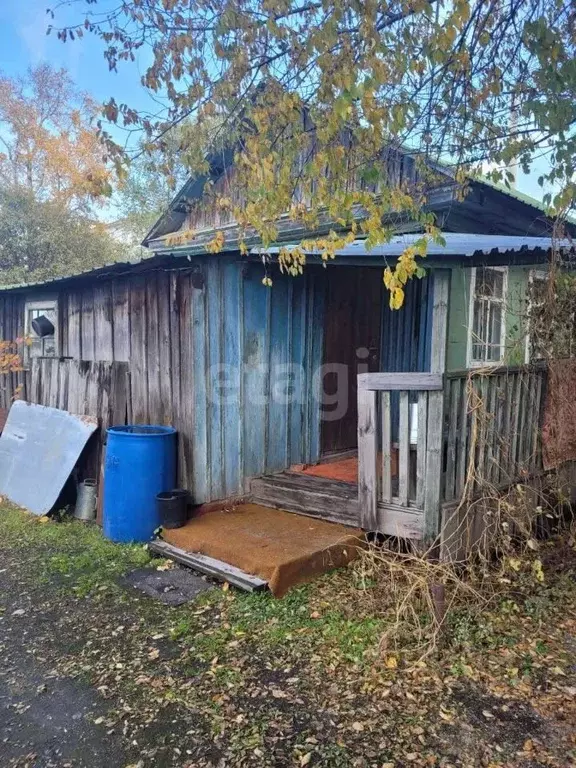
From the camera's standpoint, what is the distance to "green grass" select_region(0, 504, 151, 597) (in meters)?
4.24

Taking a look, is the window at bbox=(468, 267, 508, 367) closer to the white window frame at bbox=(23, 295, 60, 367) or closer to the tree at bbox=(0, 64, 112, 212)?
the white window frame at bbox=(23, 295, 60, 367)

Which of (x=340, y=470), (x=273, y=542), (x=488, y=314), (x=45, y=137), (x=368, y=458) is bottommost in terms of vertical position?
(x=273, y=542)

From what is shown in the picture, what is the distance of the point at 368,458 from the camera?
4062mm

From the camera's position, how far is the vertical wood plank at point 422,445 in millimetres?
3785

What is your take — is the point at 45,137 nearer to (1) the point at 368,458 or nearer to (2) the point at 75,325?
(2) the point at 75,325

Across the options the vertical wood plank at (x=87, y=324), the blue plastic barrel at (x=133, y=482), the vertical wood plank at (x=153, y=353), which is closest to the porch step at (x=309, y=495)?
the blue plastic barrel at (x=133, y=482)

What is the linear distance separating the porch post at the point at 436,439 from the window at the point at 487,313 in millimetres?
2268

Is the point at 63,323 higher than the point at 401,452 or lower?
higher

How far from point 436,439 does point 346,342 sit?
2.89 m

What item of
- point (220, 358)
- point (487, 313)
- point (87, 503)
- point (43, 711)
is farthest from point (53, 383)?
point (487, 313)

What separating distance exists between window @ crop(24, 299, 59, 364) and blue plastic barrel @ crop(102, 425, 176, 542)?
109 inches

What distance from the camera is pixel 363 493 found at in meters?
4.14

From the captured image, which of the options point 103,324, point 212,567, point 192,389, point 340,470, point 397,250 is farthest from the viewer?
point 103,324

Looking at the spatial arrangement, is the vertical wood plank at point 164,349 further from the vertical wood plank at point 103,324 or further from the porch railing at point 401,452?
the porch railing at point 401,452
